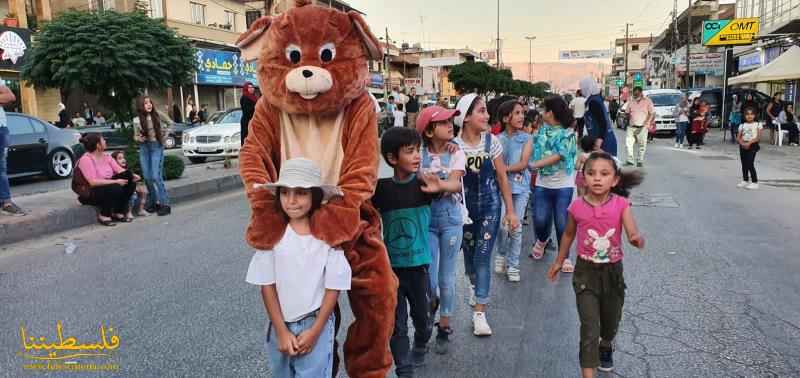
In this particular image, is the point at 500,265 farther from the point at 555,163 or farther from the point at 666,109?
the point at 666,109

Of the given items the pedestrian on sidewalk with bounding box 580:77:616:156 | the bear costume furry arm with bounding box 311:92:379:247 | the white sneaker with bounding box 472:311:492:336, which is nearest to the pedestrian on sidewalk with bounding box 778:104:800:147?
the pedestrian on sidewalk with bounding box 580:77:616:156

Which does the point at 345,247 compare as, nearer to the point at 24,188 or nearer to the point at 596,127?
the point at 596,127

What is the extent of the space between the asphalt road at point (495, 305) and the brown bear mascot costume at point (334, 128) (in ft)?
2.86

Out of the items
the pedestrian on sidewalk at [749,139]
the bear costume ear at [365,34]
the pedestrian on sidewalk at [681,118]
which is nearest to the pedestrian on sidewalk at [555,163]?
the bear costume ear at [365,34]

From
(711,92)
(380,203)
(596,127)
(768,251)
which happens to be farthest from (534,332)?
(711,92)

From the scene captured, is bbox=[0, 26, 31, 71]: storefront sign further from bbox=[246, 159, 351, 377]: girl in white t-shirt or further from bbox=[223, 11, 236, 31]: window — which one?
bbox=[246, 159, 351, 377]: girl in white t-shirt

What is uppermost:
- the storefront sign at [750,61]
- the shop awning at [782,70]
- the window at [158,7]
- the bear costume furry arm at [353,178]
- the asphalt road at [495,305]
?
the window at [158,7]

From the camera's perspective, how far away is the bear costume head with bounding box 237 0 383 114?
9.52 feet

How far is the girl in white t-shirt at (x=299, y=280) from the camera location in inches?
103

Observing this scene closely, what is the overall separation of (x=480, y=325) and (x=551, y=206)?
1.96m

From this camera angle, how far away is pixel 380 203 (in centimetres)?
328

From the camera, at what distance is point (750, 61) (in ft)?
111

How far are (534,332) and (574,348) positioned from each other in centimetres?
34

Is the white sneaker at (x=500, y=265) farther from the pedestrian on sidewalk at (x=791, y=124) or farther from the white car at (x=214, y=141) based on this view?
the pedestrian on sidewalk at (x=791, y=124)
